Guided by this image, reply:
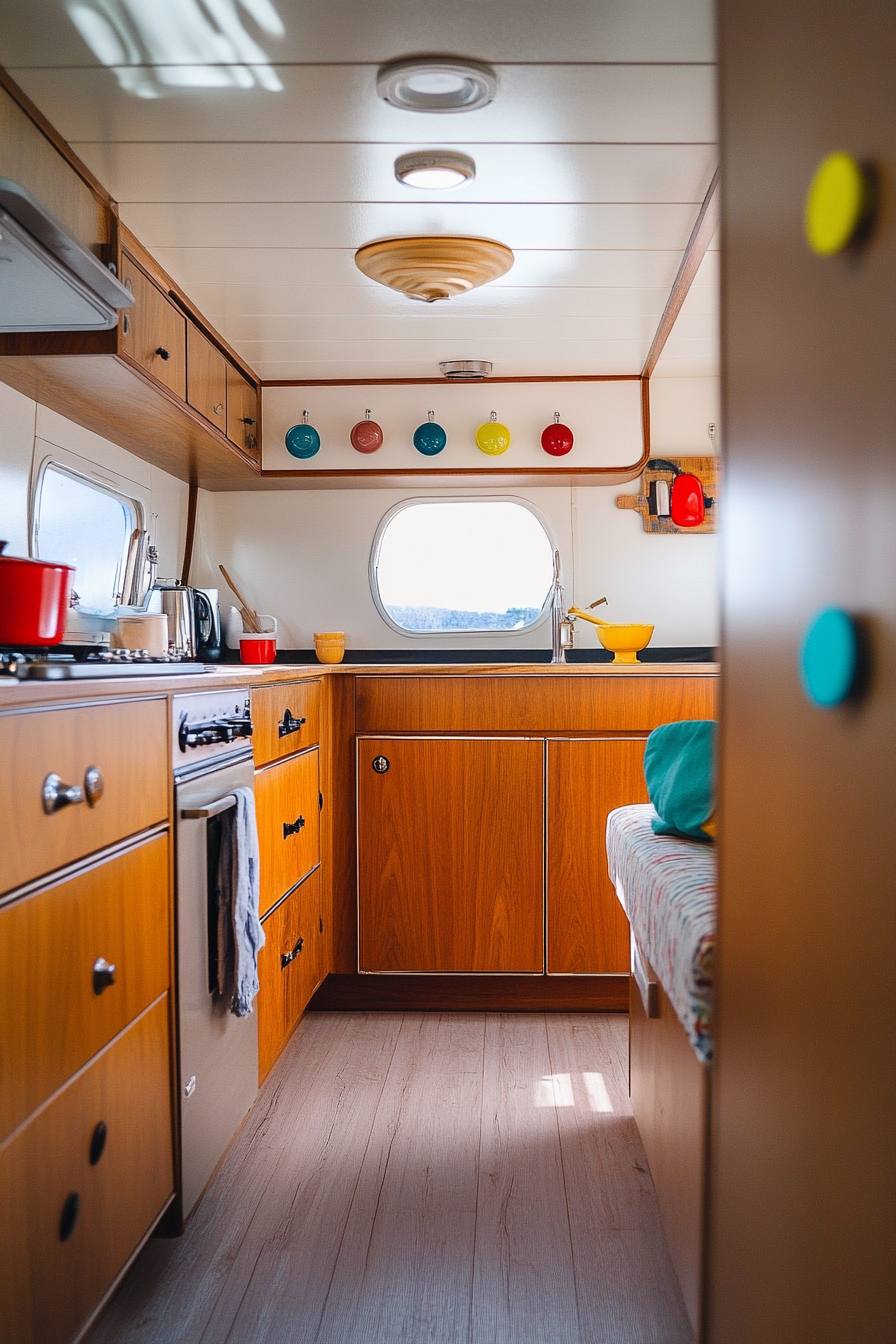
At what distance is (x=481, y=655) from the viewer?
3.77m

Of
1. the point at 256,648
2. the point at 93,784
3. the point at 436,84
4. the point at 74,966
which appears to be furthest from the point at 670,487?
the point at 74,966

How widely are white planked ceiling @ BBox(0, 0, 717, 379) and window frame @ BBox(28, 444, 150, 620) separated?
562mm

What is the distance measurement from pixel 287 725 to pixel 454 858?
2.59 ft

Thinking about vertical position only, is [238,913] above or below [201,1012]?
above

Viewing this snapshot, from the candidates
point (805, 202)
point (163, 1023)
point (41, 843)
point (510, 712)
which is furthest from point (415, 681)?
point (805, 202)

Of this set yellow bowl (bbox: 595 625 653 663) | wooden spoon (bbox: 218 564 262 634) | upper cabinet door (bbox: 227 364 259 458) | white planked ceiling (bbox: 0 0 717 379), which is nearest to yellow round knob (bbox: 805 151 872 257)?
white planked ceiling (bbox: 0 0 717 379)

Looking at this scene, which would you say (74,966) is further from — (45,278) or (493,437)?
(493,437)

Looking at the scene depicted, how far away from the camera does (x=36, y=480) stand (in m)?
2.55

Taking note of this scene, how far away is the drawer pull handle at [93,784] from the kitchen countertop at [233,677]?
0.10 m

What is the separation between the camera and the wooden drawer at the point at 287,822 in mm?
2252

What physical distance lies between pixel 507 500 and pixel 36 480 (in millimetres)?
1805

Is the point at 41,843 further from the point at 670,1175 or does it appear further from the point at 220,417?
the point at 220,417

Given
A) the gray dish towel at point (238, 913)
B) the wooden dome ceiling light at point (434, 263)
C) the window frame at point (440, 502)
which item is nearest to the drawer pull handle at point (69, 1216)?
the gray dish towel at point (238, 913)

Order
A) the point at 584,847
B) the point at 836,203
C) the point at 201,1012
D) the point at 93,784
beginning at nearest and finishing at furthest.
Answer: the point at 836,203 < the point at 93,784 < the point at 201,1012 < the point at 584,847
